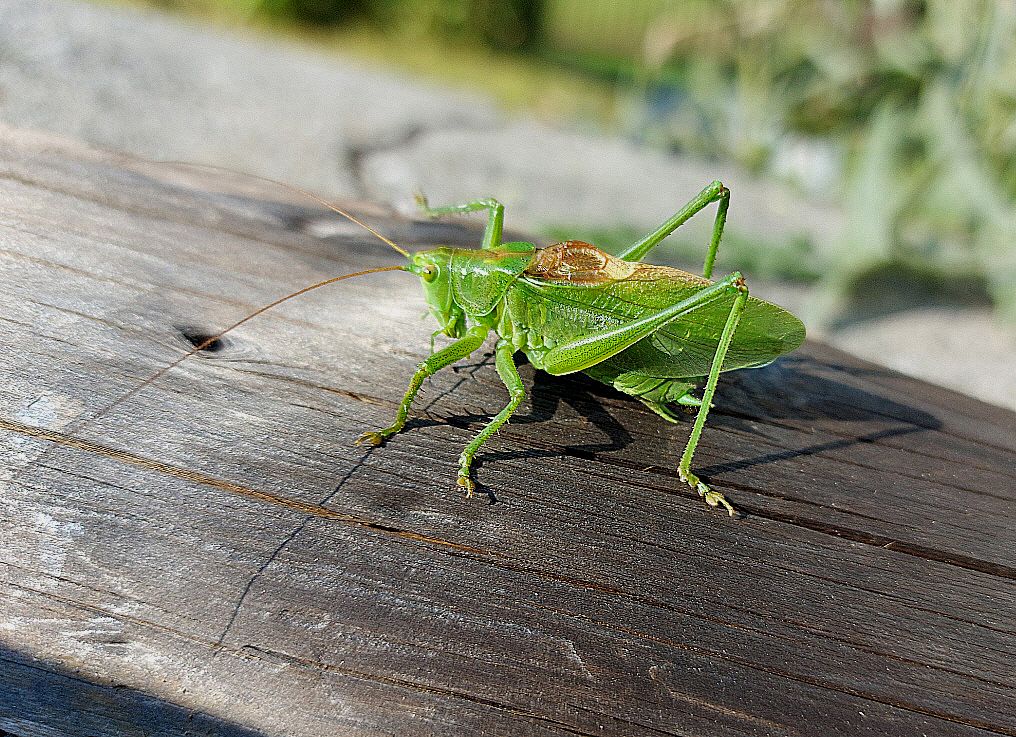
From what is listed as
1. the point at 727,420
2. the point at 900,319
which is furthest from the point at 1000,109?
the point at 727,420

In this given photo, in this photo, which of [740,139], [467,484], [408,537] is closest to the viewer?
[408,537]

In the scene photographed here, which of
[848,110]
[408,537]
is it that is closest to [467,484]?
[408,537]

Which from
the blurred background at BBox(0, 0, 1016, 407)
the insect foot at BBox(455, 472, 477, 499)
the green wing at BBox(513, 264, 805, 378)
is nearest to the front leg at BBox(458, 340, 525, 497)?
the insect foot at BBox(455, 472, 477, 499)

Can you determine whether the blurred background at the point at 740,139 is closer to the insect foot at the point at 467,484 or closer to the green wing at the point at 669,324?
the green wing at the point at 669,324

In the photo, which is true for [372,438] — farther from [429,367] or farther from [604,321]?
[604,321]

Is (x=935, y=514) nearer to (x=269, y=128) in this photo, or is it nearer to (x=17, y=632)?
(x=17, y=632)

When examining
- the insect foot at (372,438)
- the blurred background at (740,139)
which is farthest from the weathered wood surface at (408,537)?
the blurred background at (740,139)

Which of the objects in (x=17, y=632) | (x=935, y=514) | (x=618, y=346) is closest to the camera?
(x=17, y=632)
